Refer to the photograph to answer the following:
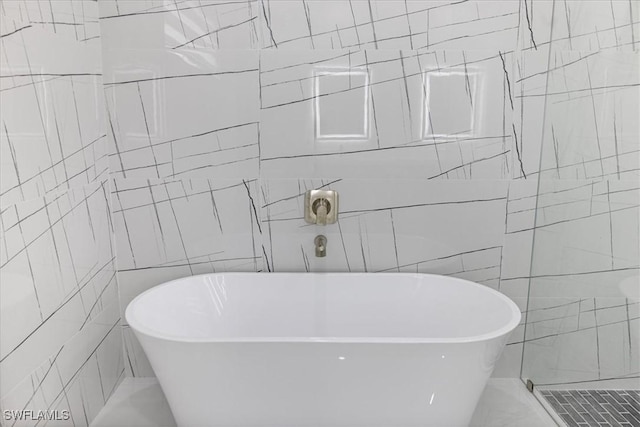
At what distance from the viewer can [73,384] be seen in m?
1.90

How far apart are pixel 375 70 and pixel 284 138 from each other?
50 centimetres

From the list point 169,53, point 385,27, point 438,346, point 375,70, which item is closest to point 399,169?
point 375,70

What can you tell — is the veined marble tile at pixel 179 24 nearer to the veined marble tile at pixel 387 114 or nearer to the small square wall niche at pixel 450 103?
the veined marble tile at pixel 387 114

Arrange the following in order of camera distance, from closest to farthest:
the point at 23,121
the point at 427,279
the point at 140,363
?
the point at 23,121 < the point at 427,279 < the point at 140,363

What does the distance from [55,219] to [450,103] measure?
1661 mm

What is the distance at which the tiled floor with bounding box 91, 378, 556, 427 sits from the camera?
204 cm

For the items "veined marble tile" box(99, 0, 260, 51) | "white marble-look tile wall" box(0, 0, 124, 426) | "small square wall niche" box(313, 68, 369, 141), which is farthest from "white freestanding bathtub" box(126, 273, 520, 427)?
"veined marble tile" box(99, 0, 260, 51)

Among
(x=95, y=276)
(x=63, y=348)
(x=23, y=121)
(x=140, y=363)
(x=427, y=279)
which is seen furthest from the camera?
(x=140, y=363)

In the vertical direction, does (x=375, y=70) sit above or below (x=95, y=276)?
above

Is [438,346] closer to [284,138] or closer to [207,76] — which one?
[284,138]

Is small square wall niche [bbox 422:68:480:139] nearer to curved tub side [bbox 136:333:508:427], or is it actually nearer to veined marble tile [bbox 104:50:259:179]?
veined marble tile [bbox 104:50:259:179]

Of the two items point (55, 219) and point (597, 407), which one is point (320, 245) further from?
point (597, 407)

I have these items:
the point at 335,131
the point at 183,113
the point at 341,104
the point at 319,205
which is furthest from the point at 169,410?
the point at 341,104

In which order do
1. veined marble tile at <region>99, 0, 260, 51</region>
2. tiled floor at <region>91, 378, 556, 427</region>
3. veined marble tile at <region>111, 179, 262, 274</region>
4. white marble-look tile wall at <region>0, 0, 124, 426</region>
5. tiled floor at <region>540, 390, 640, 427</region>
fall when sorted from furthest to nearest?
veined marble tile at <region>111, 179, 262, 274</region> < veined marble tile at <region>99, 0, 260, 51</region> < tiled floor at <region>91, 378, 556, 427</region> < tiled floor at <region>540, 390, 640, 427</region> < white marble-look tile wall at <region>0, 0, 124, 426</region>
